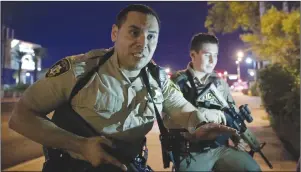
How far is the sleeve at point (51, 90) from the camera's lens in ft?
3.85

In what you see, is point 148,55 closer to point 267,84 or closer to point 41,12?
point 267,84

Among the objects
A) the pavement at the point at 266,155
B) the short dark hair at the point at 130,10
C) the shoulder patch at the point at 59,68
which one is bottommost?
the pavement at the point at 266,155

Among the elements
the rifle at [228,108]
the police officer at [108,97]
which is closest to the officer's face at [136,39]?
the police officer at [108,97]

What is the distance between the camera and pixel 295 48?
26.6ft

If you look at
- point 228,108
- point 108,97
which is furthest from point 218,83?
point 108,97

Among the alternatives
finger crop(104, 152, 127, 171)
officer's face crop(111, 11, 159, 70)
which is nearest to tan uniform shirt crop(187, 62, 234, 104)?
officer's face crop(111, 11, 159, 70)

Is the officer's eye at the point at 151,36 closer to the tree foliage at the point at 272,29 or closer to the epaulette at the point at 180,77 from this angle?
the epaulette at the point at 180,77

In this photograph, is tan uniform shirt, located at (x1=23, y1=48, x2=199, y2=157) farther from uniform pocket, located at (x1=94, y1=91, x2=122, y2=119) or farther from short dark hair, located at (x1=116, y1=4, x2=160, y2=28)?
short dark hair, located at (x1=116, y1=4, x2=160, y2=28)

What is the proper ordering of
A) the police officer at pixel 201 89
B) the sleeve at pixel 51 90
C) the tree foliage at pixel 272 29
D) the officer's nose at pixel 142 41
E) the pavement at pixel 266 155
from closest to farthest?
the sleeve at pixel 51 90, the officer's nose at pixel 142 41, the police officer at pixel 201 89, the pavement at pixel 266 155, the tree foliage at pixel 272 29

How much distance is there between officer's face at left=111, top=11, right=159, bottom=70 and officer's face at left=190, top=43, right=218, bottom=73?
3.29 feet

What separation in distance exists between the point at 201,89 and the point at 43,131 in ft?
4.49

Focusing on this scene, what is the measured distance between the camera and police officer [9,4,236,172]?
1.13m

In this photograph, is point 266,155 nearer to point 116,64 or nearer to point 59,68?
point 116,64

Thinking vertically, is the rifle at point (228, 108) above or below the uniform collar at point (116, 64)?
below
